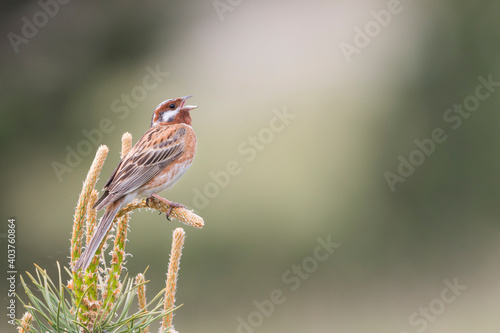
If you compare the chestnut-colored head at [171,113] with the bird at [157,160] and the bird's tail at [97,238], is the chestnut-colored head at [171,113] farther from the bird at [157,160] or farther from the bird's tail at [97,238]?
the bird's tail at [97,238]

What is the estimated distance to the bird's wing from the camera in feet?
4.90

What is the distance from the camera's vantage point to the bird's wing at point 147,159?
1494 millimetres

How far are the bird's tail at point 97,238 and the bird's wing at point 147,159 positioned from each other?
0.29ft

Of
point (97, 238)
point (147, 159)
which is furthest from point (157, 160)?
point (97, 238)

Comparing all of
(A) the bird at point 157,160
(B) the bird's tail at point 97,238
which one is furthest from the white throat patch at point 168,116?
(B) the bird's tail at point 97,238

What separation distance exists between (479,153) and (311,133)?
156cm

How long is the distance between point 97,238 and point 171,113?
35.5 inches

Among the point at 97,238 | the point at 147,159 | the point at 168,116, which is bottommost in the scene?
the point at 97,238

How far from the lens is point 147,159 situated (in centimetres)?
183

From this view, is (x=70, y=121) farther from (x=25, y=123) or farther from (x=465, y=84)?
(x=465, y=84)

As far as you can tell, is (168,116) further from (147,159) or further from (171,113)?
(147,159)

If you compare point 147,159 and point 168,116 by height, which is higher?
point 168,116

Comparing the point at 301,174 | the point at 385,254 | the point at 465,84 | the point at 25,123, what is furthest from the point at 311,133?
the point at 25,123

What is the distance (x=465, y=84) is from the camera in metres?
4.96
